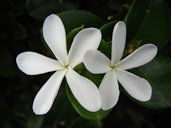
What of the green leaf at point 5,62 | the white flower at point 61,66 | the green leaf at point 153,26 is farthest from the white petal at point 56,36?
the green leaf at point 5,62

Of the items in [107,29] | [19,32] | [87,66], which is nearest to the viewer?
[87,66]

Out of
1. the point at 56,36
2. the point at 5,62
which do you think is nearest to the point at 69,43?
the point at 56,36

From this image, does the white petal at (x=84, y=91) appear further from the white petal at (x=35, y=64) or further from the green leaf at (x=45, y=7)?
the green leaf at (x=45, y=7)

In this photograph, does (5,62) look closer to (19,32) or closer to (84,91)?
(19,32)

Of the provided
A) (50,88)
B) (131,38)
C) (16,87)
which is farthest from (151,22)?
(16,87)

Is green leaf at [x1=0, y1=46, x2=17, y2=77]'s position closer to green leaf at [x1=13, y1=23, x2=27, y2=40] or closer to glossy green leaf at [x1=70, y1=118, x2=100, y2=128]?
green leaf at [x1=13, y1=23, x2=27, y2=40]
